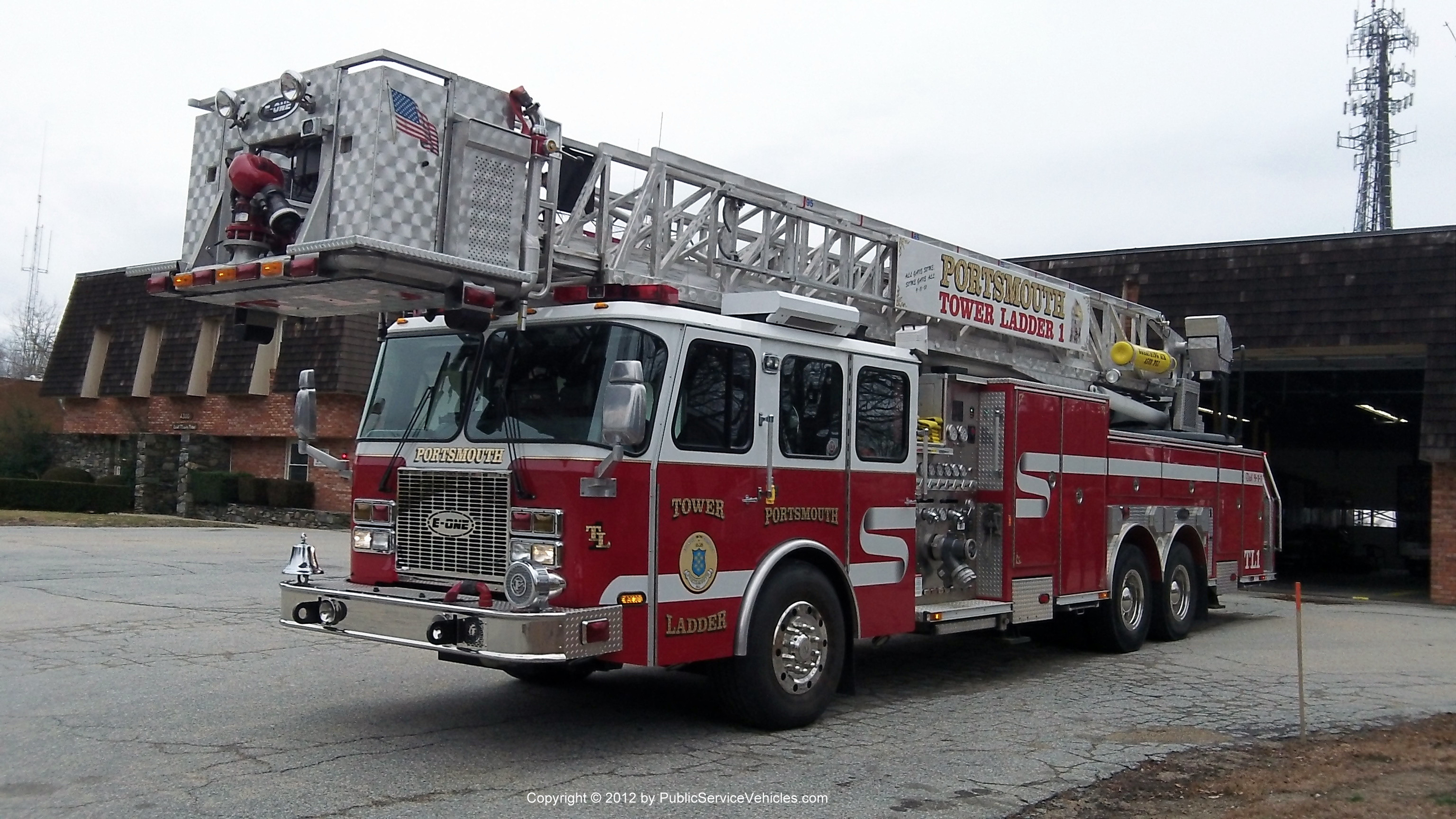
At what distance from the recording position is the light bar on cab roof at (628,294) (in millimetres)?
6965

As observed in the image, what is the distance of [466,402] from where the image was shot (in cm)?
712

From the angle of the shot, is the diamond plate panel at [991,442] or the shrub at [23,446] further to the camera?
the shrub at [23,446]

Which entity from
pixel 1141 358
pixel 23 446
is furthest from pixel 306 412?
pixel 23 446

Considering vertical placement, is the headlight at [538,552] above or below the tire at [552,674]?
above

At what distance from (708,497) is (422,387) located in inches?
75.0

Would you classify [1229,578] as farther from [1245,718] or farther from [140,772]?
[140,772]

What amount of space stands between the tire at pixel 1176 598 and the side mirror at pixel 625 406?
291 inches

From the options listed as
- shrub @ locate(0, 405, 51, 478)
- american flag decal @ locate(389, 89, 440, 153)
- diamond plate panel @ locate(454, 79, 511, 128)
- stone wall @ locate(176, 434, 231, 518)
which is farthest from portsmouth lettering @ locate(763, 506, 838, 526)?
shrub @ locate(0, 405, 51, 478)

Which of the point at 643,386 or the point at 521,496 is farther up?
the point at 643,386

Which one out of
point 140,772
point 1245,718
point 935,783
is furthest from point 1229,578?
point 140,772

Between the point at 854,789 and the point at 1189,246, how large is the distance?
15.9 meters

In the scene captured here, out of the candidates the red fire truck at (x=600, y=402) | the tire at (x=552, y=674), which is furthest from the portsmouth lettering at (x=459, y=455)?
the tire at (x=552, y=674)

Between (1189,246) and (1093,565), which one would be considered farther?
(1189,246)

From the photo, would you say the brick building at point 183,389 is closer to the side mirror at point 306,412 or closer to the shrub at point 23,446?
the shrub at point 23,446
